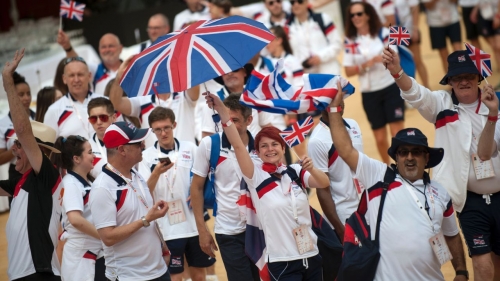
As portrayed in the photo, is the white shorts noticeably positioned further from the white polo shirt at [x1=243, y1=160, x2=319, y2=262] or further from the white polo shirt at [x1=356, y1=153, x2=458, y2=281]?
the white polo shirt at [x1=356, y1=153, x2=458, y2=281]

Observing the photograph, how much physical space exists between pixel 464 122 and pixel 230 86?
7.80ft

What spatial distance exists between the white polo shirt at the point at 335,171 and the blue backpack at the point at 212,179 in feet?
2.56

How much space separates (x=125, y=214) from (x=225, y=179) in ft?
3.72

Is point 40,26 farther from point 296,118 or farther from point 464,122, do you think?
point 464,122

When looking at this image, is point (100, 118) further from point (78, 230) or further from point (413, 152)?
point (413, 152)

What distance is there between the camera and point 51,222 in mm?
6824

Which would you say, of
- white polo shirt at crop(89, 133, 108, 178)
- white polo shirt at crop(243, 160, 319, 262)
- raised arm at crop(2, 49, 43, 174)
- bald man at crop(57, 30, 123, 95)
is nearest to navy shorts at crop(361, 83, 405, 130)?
bald man at crop(57, 30, 123, 95)

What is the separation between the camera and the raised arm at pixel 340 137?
578 cm

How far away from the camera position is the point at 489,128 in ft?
21.2

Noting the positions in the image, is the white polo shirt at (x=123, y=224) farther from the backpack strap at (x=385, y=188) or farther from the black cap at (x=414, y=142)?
the black cap at (x=414, y=142)

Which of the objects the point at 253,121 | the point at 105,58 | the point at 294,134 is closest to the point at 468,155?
the point at 294,134

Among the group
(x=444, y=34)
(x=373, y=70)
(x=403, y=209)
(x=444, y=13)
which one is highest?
(x=444, y=13)

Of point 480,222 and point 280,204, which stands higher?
point 280,204

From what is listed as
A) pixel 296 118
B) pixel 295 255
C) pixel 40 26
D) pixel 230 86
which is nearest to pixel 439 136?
pixel 295 255
